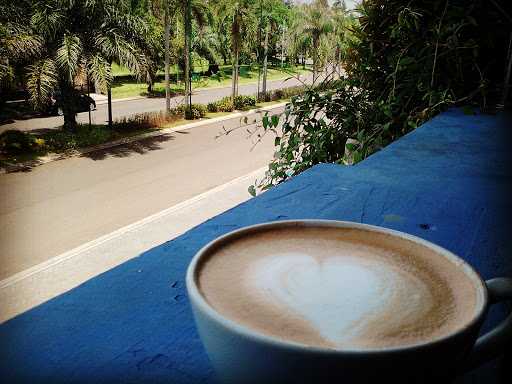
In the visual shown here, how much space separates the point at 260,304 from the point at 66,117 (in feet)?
58.4

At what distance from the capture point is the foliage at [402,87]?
4.03m

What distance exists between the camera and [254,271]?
711 mm

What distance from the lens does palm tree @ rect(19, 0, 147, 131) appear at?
46.2 feet

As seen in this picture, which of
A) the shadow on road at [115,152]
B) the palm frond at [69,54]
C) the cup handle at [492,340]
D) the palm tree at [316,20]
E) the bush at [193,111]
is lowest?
the shadow on road at [115,152]

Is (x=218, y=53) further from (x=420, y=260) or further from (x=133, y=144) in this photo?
(x=420, y=260)

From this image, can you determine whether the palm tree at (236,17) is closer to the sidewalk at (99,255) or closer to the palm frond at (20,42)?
the palm frond at (20,42)

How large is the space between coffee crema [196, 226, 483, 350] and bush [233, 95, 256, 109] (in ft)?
86.6

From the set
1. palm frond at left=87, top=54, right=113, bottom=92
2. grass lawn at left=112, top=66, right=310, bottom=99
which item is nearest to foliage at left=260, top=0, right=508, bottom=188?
palm frond at left=87, top=54, right=113, bottom=92

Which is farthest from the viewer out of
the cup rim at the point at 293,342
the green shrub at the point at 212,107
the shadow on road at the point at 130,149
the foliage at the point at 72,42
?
the green shrub at the point at 212,107

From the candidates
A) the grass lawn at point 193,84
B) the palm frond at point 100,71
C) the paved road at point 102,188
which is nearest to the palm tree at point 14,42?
the palm frond at point 100,71

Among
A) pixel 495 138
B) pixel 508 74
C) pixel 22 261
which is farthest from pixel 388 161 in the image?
pixel 22 261

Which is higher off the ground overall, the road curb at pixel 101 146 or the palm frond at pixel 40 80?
the palm frond at pixel 40 80

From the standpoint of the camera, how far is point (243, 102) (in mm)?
27562

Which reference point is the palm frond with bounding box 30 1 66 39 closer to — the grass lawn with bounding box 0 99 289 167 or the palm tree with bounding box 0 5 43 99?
the palm tree with bounding box 0 5 43 99
